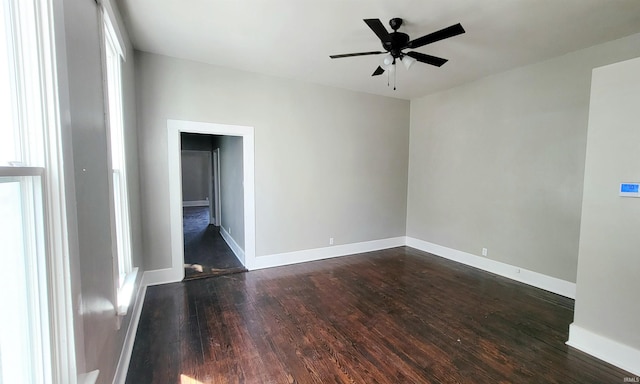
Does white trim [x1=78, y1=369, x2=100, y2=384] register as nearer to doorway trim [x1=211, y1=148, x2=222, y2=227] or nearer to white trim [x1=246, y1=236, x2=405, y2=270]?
white trim [x1=246, y1=236, x2=405, y2=270]

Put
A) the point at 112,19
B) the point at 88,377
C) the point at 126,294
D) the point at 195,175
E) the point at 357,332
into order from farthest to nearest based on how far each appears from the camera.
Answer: the point at 195,175 → the point at 357,332 → the point at 126,294 → the point at 112,19 → the point at 88,377

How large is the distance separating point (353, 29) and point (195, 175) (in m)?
9.48

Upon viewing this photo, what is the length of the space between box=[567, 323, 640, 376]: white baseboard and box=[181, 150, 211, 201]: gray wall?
10.3 metres

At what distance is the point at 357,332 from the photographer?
2.49m

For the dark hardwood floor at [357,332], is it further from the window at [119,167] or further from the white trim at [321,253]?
the window at [119,167]

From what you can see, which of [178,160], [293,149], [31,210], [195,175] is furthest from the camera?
[195,175]

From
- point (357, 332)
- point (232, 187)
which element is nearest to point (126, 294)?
point (357, 332)

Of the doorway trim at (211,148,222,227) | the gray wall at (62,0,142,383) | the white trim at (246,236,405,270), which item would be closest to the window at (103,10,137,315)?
the gray wall at (62,0,142,383)

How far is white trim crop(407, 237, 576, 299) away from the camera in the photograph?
3256mm

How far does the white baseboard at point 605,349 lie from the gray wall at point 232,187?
4.01 metres

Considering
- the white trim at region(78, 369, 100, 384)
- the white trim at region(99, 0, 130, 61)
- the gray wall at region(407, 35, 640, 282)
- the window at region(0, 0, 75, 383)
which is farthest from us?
the gray wall at region(407, 35, 640, 282)

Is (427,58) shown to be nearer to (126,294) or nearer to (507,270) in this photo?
(507,270)

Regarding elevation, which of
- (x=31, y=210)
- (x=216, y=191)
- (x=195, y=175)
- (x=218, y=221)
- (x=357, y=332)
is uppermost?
(x=195, y=175)

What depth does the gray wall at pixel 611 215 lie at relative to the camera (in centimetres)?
202
